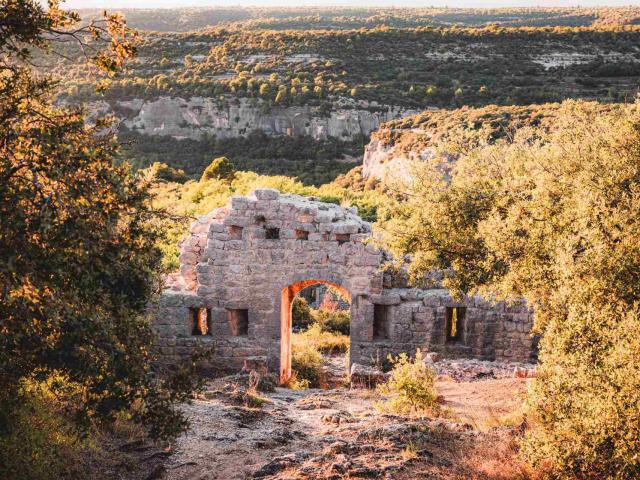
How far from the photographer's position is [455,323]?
16.3 metres

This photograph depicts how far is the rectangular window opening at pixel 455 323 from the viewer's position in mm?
15461

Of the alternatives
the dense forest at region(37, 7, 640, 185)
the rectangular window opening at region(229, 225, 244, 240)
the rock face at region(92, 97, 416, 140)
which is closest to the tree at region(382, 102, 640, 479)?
the rectangular window opening at region(229, 225, 244, 240)

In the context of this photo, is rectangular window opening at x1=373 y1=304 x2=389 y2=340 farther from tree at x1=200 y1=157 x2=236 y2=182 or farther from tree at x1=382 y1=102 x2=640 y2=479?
tree at x1=200 y1=157 x2=236 y2=182

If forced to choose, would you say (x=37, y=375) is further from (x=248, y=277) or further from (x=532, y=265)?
(x=248, y=277)

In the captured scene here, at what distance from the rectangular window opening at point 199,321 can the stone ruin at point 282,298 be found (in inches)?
9.7

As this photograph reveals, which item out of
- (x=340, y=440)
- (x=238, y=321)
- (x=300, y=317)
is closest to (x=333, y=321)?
(x=300, y=317)

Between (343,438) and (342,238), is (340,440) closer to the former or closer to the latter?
(343,438)

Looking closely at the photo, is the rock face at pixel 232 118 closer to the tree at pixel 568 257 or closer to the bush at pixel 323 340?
the bush at pixel 323 340

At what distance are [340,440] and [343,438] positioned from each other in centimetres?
20

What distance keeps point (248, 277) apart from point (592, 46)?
4901 centimetres

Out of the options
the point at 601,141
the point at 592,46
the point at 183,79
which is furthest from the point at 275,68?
the point at 601,141

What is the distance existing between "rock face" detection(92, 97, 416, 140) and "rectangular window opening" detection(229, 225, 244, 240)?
36.0m

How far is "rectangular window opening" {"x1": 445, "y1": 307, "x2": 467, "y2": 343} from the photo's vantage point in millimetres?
15461

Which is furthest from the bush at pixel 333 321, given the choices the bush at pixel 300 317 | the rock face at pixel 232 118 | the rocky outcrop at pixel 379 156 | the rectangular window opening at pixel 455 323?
the rock face at pixel 232 118
